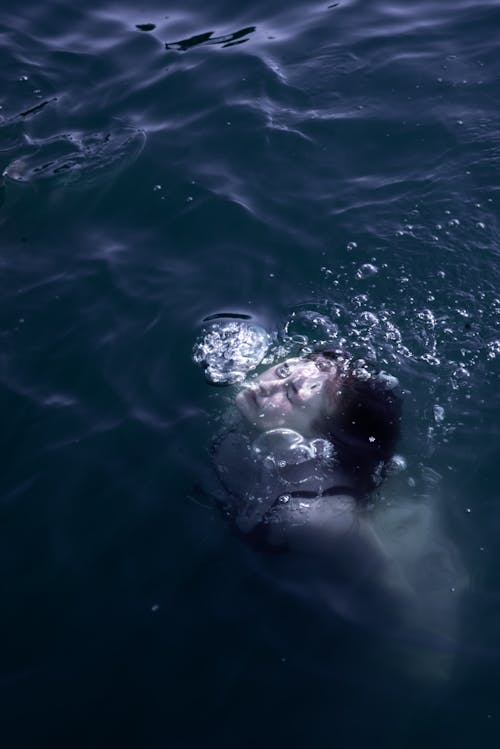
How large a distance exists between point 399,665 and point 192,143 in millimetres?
5513

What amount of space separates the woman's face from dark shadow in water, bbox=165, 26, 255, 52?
18.4ft

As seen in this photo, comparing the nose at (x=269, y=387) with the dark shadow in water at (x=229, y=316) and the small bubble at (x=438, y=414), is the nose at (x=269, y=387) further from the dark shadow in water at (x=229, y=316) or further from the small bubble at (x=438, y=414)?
the small bubble at (x=438, y=414)

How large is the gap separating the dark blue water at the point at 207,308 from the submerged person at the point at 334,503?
174 mm

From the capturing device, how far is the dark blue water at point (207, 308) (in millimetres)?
3928

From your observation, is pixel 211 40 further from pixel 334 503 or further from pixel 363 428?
pixel 334 503

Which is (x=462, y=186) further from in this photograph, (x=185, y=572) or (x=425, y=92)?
(x=185, y=572)

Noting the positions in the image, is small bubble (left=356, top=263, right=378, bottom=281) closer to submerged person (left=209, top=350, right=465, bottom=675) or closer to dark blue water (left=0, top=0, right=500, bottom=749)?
dark blue water (left=0, top=0, right=500, bottom=749)

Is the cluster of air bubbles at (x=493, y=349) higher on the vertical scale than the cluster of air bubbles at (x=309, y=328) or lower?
lower

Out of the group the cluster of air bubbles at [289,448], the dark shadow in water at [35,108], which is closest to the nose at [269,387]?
the cluster of air bubbles at [289,448]

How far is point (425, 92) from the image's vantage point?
7.78 metres

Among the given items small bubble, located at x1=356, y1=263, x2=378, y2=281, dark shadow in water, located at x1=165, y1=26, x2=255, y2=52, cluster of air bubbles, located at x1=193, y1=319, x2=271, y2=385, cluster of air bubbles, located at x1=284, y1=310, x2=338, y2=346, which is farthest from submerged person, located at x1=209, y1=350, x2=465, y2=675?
dark shadow in water, located at x1=165, y1=26, x2=255, y2=52

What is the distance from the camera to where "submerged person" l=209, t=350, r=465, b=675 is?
172 inches

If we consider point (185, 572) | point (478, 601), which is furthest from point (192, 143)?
point (478, 601)

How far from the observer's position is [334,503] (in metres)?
4.63
